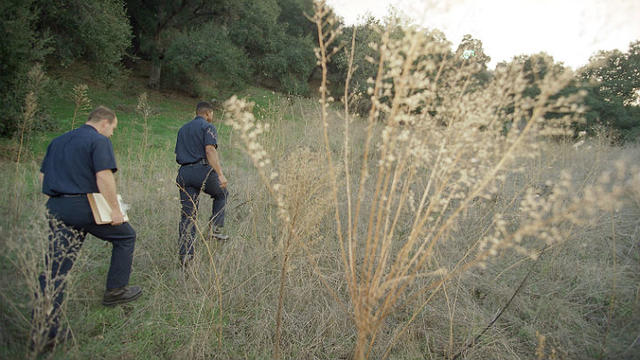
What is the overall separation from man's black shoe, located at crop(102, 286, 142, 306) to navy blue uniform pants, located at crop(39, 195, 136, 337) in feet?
0.15

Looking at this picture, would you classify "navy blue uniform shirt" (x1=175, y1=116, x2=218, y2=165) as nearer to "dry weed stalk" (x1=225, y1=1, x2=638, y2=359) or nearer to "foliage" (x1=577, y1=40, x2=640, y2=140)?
"dry weed stalk" (x1=225, y1=1, x2=638, y2=359)

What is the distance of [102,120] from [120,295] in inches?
61.8

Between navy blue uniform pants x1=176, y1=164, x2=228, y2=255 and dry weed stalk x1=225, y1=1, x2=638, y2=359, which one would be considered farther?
navy blue uniform pants x1=176, y1=164, x2=228, y2=255

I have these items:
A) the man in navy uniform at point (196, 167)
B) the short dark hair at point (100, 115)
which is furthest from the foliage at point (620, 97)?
the short dark hair at point (100, 115)

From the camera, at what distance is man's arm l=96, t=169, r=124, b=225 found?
2.29 m

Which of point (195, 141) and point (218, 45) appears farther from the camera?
point (218, 45)

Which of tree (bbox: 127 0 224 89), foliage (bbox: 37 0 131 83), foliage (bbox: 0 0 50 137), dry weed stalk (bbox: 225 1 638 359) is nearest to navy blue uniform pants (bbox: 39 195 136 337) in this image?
dry weed stalk (bbox: 225 1 638 359)

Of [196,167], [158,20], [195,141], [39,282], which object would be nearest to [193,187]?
[196,167]

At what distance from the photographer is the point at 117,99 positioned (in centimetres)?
1185

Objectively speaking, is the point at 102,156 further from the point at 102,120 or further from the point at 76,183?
the point at 102,120

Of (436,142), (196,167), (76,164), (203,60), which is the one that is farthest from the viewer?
(203,60)

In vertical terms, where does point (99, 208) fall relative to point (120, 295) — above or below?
above

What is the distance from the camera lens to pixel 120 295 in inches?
100

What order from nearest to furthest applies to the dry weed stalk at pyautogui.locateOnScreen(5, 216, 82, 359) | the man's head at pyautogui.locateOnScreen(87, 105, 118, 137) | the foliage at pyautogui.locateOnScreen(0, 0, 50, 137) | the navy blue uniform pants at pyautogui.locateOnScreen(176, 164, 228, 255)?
the dry weed stalk at pyautogui.locateOnScreen(5, 216, 82, 359) → the man's head at pyautogui.locateOnScreen(87, 105, 118, 137) → the navy blue uniform pants at pyautogui.locateOnScreen(176, 164, 228, 255) → the foliage at pyautogui.locateOnScreen(0, 0, 50, 137)
